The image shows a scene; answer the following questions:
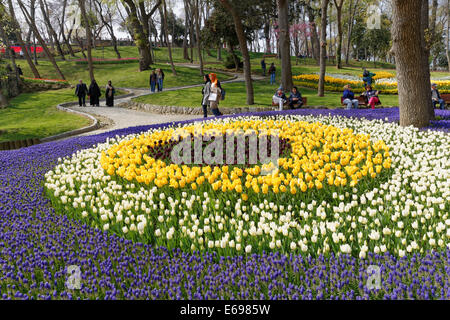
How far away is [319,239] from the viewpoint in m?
3.25

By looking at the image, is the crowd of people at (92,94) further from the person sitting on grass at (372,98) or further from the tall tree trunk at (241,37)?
the person sitting on grass at (372,98)

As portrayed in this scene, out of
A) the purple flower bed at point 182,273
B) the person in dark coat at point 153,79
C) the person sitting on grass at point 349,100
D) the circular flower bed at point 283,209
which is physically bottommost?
the purple flower bed at point 182,273

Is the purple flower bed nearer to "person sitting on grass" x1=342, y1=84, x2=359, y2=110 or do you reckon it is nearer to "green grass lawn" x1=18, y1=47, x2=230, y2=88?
"person sitting on grass" x1=342, y1=84, x2=359, y2=110

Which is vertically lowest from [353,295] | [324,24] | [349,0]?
[353,295]

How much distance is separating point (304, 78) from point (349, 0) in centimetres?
2287

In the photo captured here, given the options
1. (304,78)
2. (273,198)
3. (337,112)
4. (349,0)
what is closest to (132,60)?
(304,78)

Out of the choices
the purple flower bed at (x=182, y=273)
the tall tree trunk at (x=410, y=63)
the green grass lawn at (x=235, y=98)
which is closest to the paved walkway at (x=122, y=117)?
the green grass lawn at (x=235, y=98)

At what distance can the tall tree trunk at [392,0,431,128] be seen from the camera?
315 inches

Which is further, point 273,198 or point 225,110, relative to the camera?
point 225,110

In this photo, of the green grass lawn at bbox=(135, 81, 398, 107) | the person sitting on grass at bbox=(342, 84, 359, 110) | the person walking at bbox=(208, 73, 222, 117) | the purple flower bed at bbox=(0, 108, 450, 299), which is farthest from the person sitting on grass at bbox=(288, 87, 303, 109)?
the purple flower bed at bbox=(0, 108, 450, 299)

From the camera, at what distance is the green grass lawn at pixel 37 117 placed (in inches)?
560

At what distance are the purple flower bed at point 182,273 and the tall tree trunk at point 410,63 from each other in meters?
6.45
